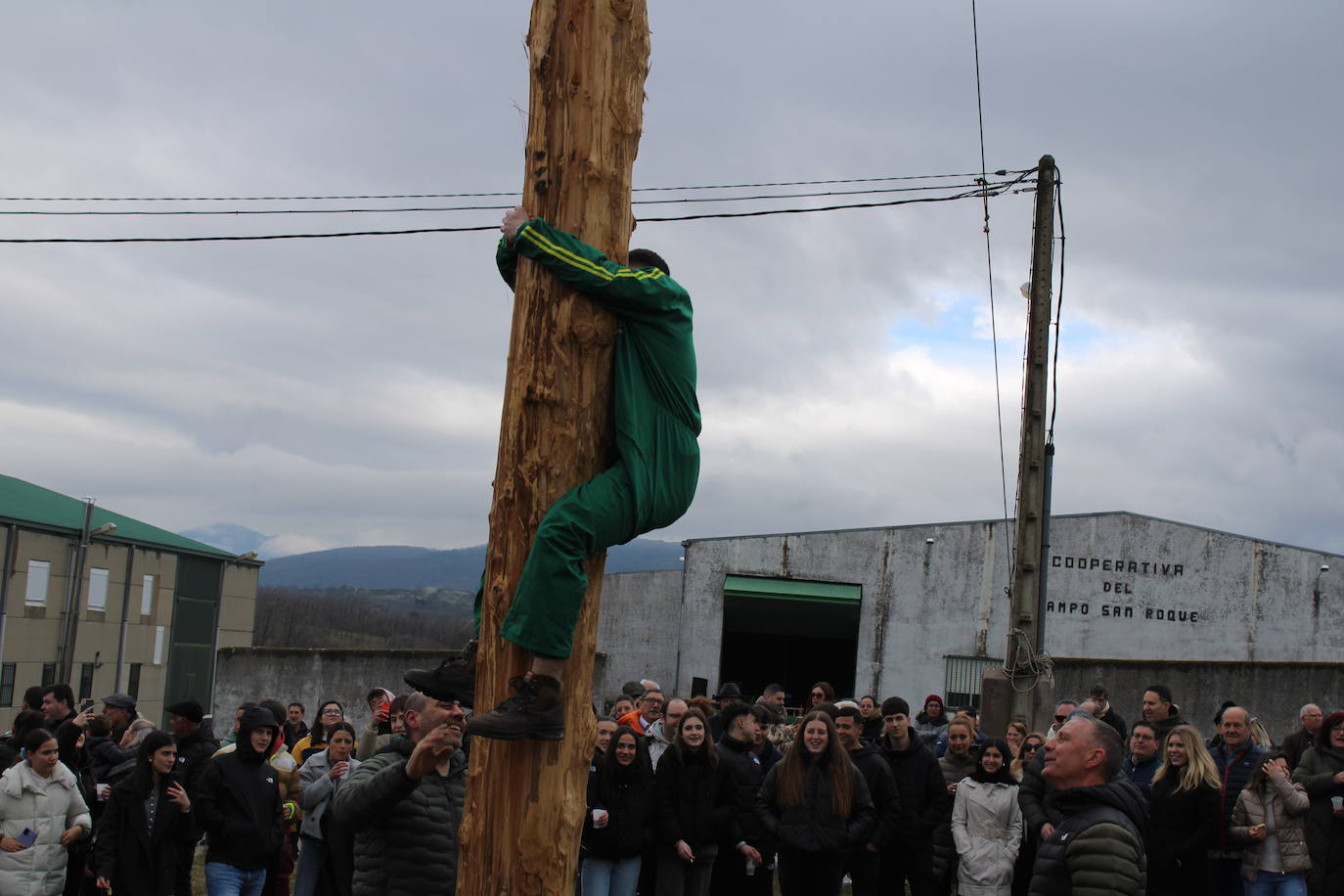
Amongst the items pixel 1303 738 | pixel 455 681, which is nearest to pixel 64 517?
pixel 1303 738

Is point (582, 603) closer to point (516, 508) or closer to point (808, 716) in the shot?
point (516, 508)

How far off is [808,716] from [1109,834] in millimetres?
4404

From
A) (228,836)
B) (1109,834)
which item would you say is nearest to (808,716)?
(228,836)

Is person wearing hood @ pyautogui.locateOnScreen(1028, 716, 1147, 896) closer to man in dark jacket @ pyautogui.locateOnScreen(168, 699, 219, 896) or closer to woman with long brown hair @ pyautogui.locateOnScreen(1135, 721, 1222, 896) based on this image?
woman with long brown hair @ pyautogui.locateOnScreen(1135, 721, 1222, 896)

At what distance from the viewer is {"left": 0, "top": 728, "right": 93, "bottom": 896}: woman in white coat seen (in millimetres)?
8117

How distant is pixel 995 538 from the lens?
28734 millimetres

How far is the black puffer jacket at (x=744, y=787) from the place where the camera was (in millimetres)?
9273

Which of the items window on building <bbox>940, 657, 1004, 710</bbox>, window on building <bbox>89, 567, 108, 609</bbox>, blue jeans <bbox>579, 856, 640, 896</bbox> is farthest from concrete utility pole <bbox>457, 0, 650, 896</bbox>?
window on building <bbox>89, 567, 108, 609</bbox>

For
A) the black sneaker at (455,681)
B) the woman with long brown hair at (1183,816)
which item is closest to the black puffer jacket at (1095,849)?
the black sneaker at (455,681)

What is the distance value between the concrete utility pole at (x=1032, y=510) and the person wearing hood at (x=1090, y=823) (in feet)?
28.3

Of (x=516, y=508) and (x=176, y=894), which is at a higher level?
(x=516, y=508)

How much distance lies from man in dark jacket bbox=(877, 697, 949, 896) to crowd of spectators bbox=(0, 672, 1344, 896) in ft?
0.05

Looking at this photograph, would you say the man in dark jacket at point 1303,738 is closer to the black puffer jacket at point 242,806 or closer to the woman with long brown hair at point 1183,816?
the woman with long brown hair at point 1183,816

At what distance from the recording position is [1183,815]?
832 centimetres
